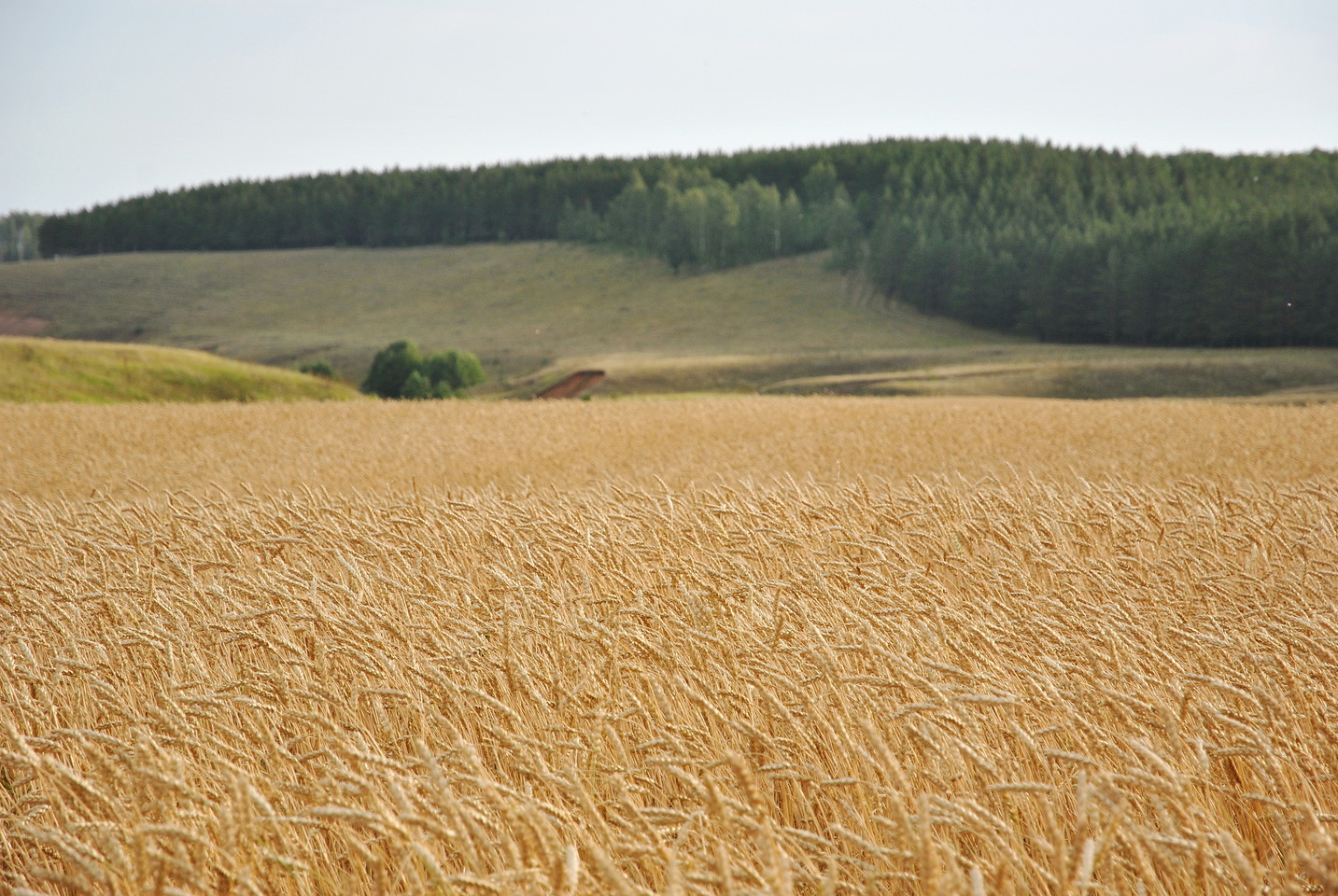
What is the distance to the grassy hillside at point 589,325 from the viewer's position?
48.1 metres

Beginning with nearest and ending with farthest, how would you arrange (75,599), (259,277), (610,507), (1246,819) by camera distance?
(1246,819) < (75,599) < (610,507) < (259,277)

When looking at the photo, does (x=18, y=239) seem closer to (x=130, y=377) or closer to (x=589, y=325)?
(x=589, y=325)

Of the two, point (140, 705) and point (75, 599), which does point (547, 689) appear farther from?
point (75, 599)

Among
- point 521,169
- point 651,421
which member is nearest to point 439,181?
point 521,169

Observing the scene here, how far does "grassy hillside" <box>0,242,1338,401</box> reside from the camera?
158 ft

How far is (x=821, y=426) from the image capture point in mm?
20750

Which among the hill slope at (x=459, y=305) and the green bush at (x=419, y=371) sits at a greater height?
the hill slope at (x=459, y=305)

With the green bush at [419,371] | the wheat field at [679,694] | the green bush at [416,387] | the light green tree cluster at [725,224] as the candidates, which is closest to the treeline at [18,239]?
the light green tree cluster at [725,224]

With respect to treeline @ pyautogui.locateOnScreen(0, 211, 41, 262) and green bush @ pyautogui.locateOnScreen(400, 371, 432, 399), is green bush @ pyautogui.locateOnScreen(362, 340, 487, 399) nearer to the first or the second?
green bush @ pyautogui.locateOnScreen(400, 371, 432, 399)

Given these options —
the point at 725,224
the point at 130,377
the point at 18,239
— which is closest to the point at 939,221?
the point at 725,224

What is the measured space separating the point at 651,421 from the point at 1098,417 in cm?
938

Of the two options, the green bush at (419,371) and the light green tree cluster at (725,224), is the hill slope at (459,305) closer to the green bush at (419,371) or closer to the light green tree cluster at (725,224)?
the light green tree cluster at (725,224)

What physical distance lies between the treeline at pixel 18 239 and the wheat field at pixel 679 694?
181326 millimetres

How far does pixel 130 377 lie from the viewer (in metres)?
45.3
